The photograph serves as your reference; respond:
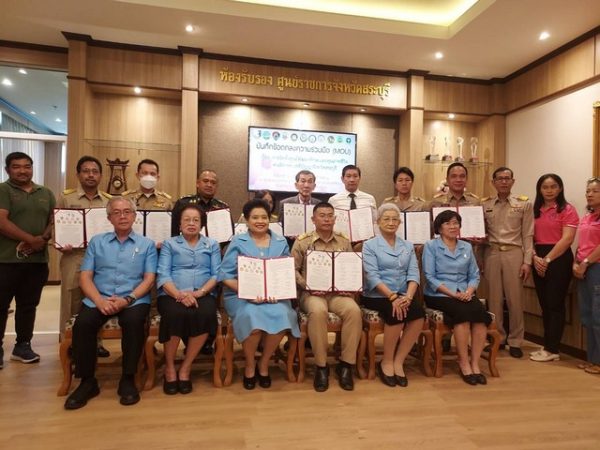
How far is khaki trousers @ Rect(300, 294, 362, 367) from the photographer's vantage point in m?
3.02

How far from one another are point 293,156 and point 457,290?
327cm

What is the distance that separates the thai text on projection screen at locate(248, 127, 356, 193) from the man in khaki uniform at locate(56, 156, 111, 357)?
8.46ft

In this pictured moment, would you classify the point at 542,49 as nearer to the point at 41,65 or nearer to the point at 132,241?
the point at 132,241

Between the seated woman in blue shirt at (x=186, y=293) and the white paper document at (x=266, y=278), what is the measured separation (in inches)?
10.8

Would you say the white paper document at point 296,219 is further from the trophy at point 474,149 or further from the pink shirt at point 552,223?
the trophy at point 474,149

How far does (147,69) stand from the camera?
5.30m

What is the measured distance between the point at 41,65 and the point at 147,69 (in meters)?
1.40

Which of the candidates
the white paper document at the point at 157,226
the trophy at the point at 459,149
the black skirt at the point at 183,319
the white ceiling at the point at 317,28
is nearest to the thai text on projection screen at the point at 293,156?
Answer: the white ceiling at the point at 317,28

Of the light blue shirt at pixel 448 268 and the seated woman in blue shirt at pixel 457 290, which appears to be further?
the light blue shirt at pixel 448 268

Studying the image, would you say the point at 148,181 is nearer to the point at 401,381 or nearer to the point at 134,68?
the point at 134,68

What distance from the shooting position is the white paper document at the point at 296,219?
3803 mm

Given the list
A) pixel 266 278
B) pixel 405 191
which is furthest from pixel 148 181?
pixel 405 191

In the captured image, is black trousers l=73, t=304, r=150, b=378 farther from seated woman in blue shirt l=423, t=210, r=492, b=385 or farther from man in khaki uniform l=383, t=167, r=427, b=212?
man in khaki uniform l=383, t=167, r=427, b=212

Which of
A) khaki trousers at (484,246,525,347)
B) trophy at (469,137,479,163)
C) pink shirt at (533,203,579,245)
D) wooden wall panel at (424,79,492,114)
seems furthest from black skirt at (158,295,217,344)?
trophy at (469,137,479,163)
